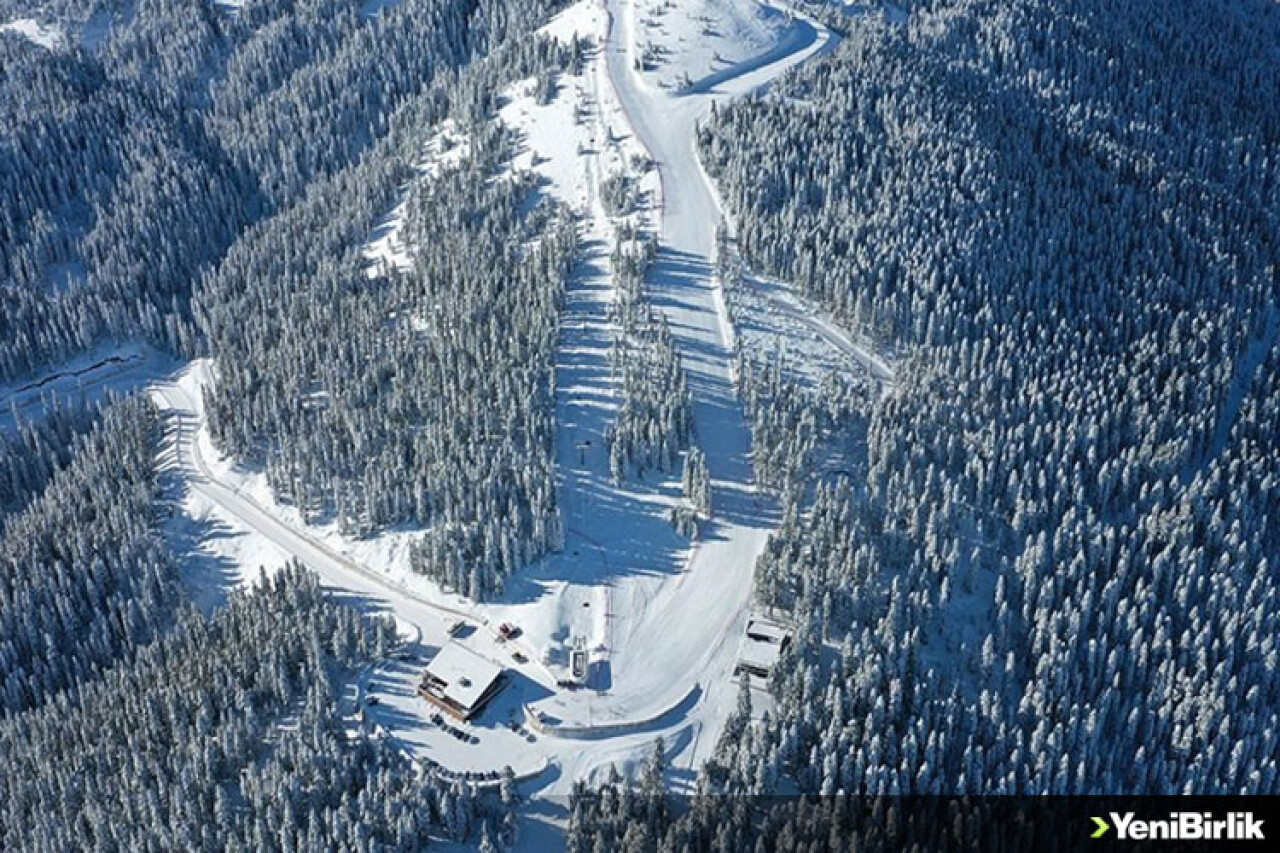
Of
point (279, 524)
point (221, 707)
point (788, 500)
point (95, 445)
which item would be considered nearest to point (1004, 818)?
point (788, 500)

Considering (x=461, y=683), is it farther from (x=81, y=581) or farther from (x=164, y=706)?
(x=81, y=581)

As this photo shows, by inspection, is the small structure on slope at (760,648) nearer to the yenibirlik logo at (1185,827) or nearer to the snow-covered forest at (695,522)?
the snow-covered forest at (695,522)

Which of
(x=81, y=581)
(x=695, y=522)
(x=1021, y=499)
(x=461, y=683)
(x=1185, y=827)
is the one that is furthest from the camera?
(x=81, y=581)

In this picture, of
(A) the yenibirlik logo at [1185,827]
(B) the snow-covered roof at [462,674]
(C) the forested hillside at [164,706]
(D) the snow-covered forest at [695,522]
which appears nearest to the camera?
(C) the forested hillside at [164,706]

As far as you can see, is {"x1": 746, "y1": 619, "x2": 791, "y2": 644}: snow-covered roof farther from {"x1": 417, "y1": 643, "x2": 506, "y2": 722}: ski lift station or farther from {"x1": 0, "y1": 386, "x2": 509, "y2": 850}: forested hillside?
{"x1": 0, "y1": 386, "x2": 509, "y2": 850}: forested hillside

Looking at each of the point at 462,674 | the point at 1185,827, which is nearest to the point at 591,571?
the point at 462,674

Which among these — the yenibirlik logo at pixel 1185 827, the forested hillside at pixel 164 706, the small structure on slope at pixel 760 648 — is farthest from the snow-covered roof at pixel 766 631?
the yenibirlik logo at pixel 1185 827

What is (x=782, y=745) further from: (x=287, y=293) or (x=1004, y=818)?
(x=287, y=293)
